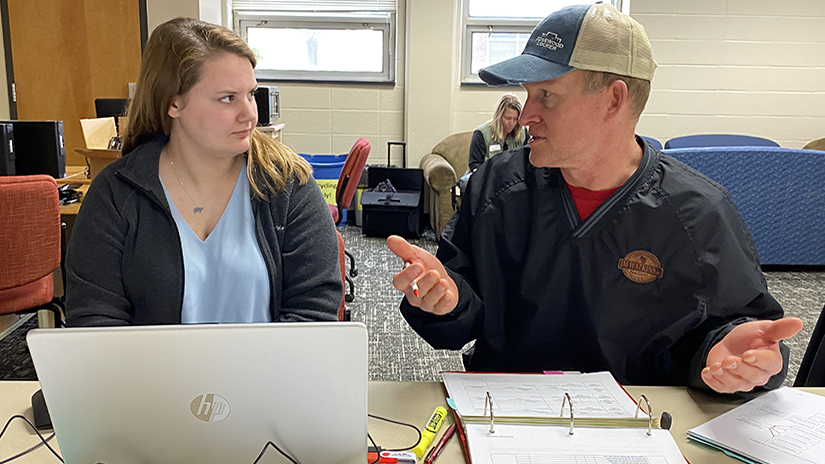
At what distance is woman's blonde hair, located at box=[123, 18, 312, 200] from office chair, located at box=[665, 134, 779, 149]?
15.3 feet

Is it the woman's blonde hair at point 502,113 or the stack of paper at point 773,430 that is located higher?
the woman's blonde hair at point 502,113

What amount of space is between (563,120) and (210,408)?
2.68ft

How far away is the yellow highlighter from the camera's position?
2.96ft

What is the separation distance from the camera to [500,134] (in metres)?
4.68

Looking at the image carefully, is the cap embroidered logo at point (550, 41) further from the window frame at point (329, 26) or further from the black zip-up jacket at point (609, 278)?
the window frame at point (329, 26)

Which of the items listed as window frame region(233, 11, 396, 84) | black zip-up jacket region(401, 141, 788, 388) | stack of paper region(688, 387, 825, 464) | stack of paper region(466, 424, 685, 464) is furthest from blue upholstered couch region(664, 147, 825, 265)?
stack of paper region(466, 424, 685, 464)

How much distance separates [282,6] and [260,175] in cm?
444

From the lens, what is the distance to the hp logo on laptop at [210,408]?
0.73 metres

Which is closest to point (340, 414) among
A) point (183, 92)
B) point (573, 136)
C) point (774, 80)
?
point (573, 136)

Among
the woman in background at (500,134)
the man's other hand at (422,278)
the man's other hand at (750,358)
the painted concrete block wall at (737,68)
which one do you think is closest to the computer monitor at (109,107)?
the woman in background at (500,134)

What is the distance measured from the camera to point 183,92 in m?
1.38

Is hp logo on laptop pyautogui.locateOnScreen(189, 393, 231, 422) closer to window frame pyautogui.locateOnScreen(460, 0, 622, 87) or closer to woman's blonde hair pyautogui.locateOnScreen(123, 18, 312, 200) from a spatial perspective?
woman's blonde hair pyautogui.locateOnScreen(123, 18, 312, 200)

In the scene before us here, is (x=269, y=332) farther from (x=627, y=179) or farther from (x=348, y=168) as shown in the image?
(x=348, y=168)

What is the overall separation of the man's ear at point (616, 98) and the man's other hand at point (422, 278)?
46cm
